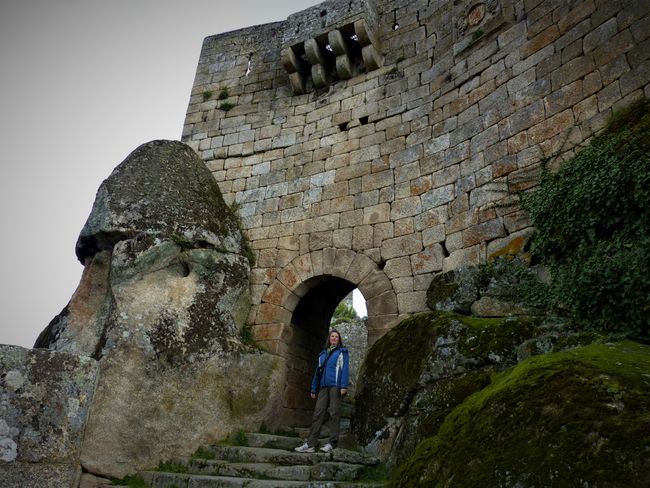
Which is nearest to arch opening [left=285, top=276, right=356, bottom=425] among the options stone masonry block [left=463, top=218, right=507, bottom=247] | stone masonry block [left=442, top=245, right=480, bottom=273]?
stone masonry block [left=442, top=245, right=480, bottom=273]

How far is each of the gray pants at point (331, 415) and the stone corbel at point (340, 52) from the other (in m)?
5.28

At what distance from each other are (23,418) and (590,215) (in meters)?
5.36

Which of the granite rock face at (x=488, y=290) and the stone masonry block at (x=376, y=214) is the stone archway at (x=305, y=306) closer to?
the stone masonry block at (x=376, y=214)

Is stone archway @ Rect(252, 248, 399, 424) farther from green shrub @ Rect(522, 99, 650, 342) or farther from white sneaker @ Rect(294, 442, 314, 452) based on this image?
green shrub @ Rect(522, 99, 650, 342)

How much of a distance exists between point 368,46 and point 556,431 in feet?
23.4

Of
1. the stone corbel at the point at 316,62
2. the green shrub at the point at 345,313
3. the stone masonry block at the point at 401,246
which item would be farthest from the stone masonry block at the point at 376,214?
the green shrub at the point at 345,313

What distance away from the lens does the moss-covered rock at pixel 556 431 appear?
6.44ft

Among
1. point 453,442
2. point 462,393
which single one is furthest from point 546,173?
point 453,442

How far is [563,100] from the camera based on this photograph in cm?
562

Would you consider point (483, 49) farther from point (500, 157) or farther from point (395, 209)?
point (395, 209)

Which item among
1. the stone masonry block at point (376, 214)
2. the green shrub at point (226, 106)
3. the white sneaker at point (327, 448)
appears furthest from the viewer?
the green shrub at point (226, 106)

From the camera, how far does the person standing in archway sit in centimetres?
506

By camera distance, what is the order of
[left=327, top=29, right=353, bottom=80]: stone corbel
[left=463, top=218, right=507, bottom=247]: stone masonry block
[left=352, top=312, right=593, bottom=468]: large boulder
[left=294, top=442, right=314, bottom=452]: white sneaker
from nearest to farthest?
[left=352, top=312, right=593, bottom=468]: large boulder, [left=294, top=442, right=314, bottom=452]: white sneaker, [left=463, top=218, right=507, bottom=247]: stone masonry block, [left=327, top=29, right=353, bottom=80]: stone corbel

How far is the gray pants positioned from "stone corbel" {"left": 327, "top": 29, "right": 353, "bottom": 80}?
17.3 ft
